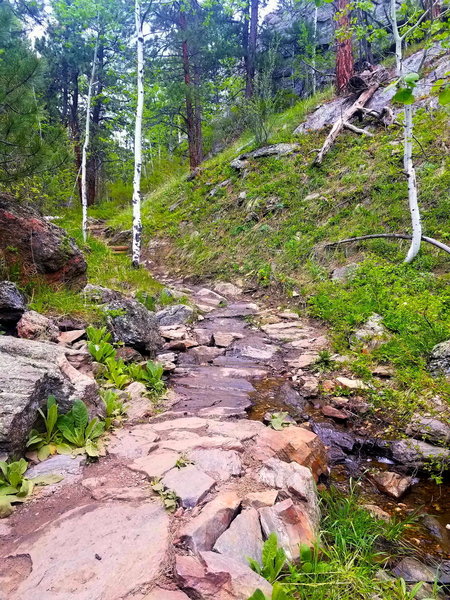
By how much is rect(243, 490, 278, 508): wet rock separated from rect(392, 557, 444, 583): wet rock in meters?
0.82

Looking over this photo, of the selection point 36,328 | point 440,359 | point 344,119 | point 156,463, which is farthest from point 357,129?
point 156,463

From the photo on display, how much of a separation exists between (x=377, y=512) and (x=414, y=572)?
1.67ft

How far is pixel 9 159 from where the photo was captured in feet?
18.6

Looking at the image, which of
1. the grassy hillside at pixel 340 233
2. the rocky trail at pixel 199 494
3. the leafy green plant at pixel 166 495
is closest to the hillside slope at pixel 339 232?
the grassy hillside at pixel 340 233

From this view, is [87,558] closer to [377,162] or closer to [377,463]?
[377,463]

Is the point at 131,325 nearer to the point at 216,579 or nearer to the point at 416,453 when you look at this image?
the point at 416,453

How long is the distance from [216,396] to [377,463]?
1880mm

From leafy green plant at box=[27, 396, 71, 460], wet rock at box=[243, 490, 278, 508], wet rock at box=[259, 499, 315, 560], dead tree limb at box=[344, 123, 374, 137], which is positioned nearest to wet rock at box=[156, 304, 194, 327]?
leafy green plant at box=[27, 396, 71, 460]

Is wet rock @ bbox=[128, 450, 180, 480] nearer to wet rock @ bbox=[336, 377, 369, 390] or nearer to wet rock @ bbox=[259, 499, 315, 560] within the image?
wet rock @ bbox=[259, 499, 315, 560]

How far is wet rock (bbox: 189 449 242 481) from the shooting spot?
2.58 meters

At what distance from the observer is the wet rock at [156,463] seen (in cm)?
257

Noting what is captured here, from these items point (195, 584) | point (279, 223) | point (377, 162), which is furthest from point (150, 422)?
point (377, 162)

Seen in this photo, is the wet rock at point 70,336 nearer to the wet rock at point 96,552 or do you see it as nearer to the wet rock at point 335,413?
the wet rock at point 96,552

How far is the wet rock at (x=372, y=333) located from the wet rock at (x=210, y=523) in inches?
154
